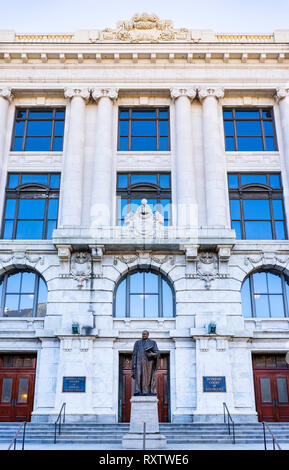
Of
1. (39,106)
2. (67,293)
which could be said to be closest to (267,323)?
(67,293)

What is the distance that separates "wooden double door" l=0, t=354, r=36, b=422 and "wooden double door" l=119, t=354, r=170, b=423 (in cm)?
420

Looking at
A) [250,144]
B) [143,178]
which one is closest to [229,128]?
[250,144]

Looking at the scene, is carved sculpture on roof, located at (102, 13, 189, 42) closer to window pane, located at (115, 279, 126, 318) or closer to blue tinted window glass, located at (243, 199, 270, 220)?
blue tinted window glass, located at (243, 199, 270, 220)

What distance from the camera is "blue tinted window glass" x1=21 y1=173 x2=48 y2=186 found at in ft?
84.8

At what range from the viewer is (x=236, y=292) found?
22938 millimetres

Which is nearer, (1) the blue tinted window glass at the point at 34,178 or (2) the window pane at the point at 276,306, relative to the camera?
(2) the window pane at the point at 276,306

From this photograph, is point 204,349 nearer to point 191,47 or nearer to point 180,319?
point 180,319

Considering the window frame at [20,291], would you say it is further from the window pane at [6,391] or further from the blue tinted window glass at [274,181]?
the blue tinted window glass at [274,181]

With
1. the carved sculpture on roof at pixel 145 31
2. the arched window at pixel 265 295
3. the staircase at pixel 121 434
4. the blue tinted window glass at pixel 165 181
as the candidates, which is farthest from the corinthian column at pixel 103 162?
the staircase at pixel 121 434

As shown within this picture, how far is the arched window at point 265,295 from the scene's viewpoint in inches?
923

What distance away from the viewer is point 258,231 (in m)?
24.8

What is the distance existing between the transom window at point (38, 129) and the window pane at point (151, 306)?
9.79m

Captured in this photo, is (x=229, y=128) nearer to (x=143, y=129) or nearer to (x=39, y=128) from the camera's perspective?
(x=143, y=129)
